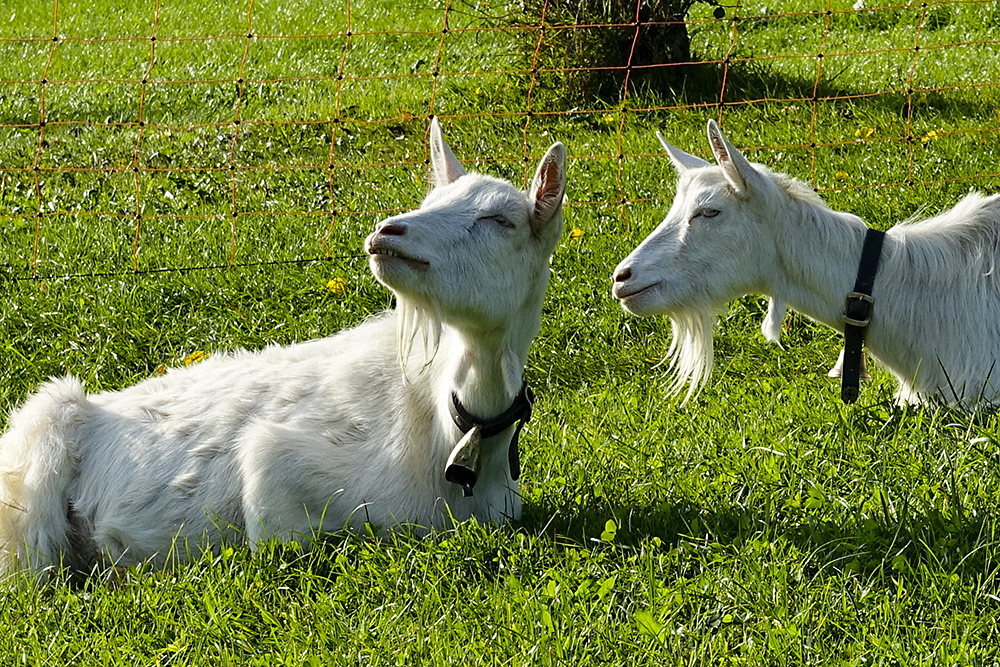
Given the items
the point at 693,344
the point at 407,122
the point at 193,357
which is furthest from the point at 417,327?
the point at 407,122

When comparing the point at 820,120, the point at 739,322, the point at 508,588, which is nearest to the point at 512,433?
the point at 508,588

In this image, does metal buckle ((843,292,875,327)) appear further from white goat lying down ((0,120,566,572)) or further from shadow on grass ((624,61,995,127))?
shadow on grass ((624,61,995,127))

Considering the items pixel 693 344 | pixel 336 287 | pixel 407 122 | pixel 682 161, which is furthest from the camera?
pixel 407 122

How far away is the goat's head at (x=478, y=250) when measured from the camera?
344 centimetres

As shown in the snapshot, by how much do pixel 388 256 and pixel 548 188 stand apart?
59cm

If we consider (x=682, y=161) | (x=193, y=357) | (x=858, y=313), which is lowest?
(x=193, y=357)

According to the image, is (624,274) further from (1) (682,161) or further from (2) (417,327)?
(2) (417,327)

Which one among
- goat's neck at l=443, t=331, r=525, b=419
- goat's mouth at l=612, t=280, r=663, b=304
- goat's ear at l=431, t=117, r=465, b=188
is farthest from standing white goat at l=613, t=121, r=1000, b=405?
goat's neck at l=443, t=331, r=525, b=419

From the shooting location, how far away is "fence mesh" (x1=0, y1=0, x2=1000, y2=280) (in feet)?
23.7

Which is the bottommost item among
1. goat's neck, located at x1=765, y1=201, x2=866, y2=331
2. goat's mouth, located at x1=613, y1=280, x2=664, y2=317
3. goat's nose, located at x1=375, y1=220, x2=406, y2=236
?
goat's mouth, located at x1=613, y1=280, x2=664, y2=317

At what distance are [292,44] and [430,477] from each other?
9.42m

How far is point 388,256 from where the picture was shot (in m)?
3.40

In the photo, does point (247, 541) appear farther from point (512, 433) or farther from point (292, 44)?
point (292, 44)

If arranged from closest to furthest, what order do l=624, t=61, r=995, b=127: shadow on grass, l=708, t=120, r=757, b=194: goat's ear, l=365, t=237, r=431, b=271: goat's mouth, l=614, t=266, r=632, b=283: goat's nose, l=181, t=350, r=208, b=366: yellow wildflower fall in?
l=365, t=237, r=431, b=271: goat's mouth
l=708, t=120, r=757, b=194: goat's ear
l=614, t=266, r=632, b=283: goat's nose
l=181, t=350, r=208, b=366: yellow wildflower
l=624, t=61, r=995, b=127: shadow on grass
